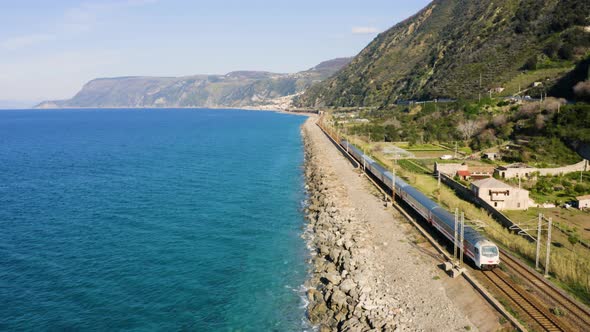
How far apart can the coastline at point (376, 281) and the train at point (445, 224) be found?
85.1 inches

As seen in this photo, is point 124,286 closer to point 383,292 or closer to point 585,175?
point 383,292

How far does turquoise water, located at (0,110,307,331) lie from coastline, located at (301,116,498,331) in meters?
1.89

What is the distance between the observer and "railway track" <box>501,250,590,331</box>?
67.5 ft

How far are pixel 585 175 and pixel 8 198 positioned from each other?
76448mm

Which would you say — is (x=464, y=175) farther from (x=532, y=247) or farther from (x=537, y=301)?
(x=537, y=301)

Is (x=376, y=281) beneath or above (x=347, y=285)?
above

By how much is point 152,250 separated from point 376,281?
20.3 meters

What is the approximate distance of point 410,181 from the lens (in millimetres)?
55156

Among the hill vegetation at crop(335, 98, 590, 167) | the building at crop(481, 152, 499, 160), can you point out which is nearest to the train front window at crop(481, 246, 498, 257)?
the hill vegetation at crop(335, 98, 590, 167)

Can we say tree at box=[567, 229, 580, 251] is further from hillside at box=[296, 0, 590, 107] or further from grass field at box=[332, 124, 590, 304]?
hillside at box=[296, 0, 590, 107]

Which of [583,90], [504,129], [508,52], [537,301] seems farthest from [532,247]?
[508,52]

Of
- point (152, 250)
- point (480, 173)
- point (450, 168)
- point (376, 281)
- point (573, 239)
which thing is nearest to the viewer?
point (376, 281)

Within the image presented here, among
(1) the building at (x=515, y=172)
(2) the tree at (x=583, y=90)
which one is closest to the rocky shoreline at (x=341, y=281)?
(1) the building at (x=515, y=172)

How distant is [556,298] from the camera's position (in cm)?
2305
